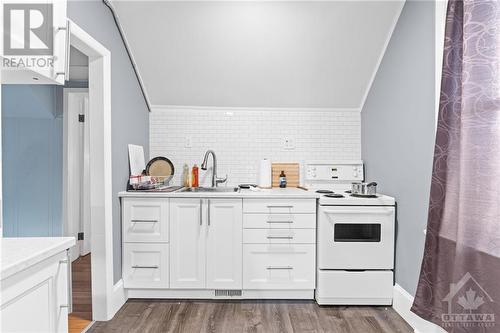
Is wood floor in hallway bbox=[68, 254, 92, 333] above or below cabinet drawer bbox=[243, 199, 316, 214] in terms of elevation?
below

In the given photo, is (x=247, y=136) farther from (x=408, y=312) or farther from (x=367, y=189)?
(x=408, y=312)

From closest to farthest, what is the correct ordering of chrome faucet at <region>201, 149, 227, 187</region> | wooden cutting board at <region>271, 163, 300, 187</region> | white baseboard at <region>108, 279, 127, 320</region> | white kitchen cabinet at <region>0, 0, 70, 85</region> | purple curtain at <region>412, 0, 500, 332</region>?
white kitchen cabinet at <region>0, 0, 70, 85</region>
purple curtain at <region>412, 0, 500, 332</region>
white baseboard at <region>108, 279, 127, 320</region>
chrome faucet at <region>201, 149, 227, 187</region>
wooden cutting board at <region>271, 163, 300, 187</region>

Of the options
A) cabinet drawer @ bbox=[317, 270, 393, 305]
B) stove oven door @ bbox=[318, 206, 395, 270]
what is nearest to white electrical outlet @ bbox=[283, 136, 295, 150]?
stove oven door @ bbox=[318, 206, 395, 270]

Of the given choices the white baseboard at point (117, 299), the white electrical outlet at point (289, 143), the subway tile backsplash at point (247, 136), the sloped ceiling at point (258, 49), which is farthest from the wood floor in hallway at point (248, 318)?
the sloped ceiling at point (258, 49)

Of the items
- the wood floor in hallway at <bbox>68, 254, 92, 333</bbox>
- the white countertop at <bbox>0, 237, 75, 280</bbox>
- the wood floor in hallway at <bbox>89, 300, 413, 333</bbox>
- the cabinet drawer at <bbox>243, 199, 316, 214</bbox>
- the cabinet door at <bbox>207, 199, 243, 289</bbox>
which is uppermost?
the white countertop at <bbox>0, 237, 75, 280</bbox>

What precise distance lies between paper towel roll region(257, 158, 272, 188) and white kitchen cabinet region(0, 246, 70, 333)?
6.73 feet

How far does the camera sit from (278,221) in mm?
2441

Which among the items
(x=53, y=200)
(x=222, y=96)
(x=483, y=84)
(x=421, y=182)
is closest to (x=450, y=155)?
(x=483, y=84)

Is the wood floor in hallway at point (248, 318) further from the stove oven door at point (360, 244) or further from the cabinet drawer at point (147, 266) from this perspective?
the stove oven door at point (360, 244)

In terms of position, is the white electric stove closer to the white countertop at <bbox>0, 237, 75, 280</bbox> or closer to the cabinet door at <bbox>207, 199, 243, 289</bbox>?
the cabinet door at <bbox>207, 199, 243, 289</bbox>

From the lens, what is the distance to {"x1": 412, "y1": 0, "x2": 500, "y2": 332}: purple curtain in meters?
1.33

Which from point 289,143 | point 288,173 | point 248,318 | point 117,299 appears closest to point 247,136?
point 289,143

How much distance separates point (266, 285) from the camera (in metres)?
2.43

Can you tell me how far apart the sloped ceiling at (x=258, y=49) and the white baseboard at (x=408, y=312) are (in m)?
1.84
